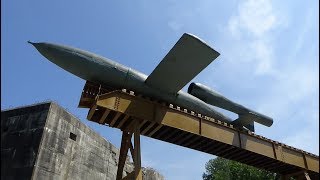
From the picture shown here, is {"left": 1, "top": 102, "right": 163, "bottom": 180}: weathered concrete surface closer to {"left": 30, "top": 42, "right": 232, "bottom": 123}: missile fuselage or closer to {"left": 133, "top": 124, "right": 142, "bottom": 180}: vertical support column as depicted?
{"left": 30, "top": 42, "right": 232, "bottom": 123}: missile fuselage

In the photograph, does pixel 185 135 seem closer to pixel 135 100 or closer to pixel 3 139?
pixel 135 100

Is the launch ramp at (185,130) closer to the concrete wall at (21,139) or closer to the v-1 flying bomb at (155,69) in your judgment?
the v-1 flying bomb at (155,69)

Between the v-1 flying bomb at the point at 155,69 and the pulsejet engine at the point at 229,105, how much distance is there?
2.84 ft

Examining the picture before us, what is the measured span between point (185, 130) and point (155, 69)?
3052 millimetres

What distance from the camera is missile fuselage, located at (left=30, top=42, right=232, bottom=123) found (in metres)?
12.7

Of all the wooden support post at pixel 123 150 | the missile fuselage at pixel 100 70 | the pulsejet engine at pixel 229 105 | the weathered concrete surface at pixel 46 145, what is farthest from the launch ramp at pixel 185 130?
the weathered concrete surface at pixel 46 145

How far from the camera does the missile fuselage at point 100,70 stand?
12.7 m

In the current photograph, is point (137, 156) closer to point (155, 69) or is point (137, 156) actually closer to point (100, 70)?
point (155, 69)

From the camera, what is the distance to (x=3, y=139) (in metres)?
25.6

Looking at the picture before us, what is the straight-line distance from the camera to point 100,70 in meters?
13.3

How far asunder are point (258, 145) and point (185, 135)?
14.8 ft

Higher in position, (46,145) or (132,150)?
(46,145)

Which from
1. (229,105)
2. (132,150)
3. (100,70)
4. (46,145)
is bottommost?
(132,150)

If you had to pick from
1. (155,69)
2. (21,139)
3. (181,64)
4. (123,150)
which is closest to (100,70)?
(155,69)
